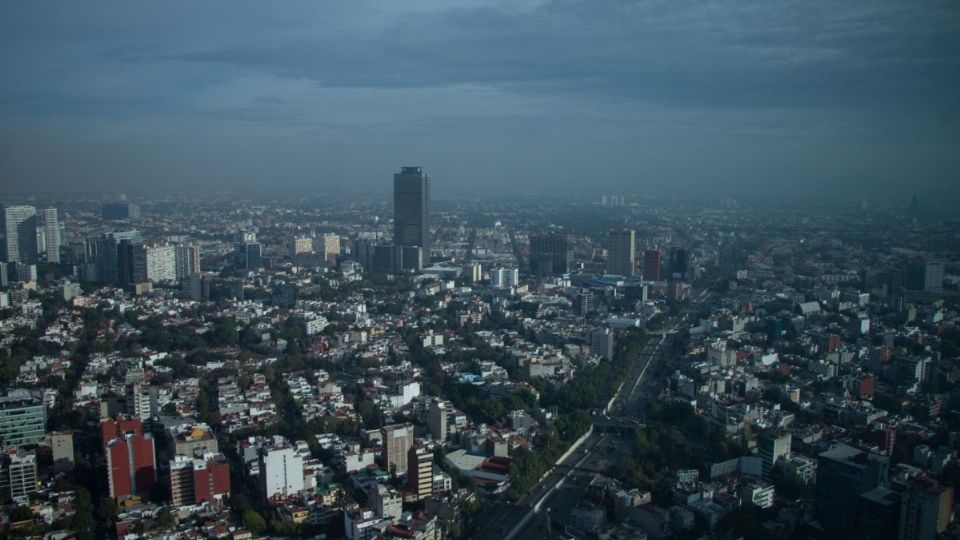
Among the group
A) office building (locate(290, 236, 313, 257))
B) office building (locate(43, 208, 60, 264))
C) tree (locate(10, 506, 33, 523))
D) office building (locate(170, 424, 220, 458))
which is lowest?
tree (locate(10, 506, 33, 523))

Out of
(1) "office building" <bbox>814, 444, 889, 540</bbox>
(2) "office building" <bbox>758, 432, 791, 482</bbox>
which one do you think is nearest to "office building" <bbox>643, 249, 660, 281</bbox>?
(2) "office building" <bbox>758, 432, 791, 482</bbox>

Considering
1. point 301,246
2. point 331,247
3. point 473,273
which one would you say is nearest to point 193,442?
point 473,273

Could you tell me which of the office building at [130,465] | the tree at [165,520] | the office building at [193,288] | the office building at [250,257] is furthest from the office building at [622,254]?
the tree at [165,520]

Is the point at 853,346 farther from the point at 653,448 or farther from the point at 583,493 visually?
the point at 583,493

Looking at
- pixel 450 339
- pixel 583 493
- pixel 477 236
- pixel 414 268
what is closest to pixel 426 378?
pixel 450 339

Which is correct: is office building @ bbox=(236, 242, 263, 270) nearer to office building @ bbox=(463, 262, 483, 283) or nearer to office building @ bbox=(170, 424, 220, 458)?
office building @ bbox=(463, 262, 483, 283)

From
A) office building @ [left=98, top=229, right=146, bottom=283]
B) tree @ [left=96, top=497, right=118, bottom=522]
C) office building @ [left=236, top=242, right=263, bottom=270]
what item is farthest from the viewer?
office building @ [left=236, top=242, right=263, bottom=270]

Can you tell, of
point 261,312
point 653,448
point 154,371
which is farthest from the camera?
point 261,312

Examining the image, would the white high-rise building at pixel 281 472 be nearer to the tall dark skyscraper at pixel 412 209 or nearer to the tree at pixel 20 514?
the tree at pixel 20 514
